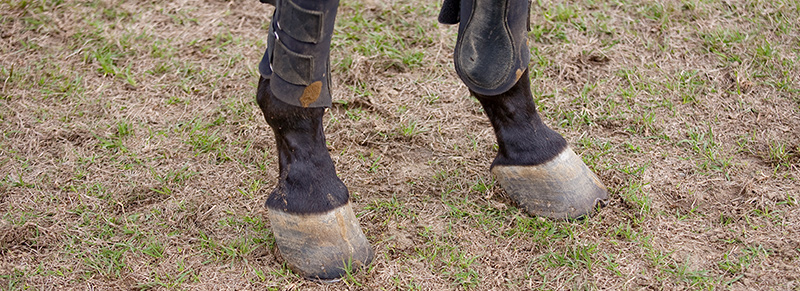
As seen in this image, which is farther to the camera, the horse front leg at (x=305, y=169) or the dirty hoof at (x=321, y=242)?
the dirty hoof at (x=321, y=242)

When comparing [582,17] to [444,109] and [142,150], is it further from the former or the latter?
[142,150]

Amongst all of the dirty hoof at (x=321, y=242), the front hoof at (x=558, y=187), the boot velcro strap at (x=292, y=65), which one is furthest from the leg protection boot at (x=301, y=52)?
the front hoof at (x=558, y=187)

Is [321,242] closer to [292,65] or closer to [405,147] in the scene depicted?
[292,65]

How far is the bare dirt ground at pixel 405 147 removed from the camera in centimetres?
192

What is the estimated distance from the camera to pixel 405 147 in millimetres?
2457

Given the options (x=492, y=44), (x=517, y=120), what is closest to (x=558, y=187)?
(x=517, y=120)

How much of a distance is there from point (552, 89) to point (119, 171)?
166cm

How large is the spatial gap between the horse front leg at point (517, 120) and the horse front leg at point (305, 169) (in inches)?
15.4

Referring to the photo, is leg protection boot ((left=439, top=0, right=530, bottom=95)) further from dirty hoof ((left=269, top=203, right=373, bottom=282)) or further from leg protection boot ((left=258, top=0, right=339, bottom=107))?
dirty hoof ((left=269, top=203, right=373, bottom=282))

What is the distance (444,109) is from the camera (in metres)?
2.65

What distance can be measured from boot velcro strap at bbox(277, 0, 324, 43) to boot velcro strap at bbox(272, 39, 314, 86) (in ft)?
0.13

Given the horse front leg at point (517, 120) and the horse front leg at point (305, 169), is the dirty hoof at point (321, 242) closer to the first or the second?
the horse front leg at point (305, 169)

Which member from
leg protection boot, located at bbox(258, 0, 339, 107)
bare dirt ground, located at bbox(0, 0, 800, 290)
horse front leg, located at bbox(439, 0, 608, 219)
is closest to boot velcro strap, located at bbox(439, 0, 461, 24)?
horse front leg, located at bbox(439, 0, 608, 219)

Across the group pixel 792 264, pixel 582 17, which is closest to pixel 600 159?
pixel 792 264
